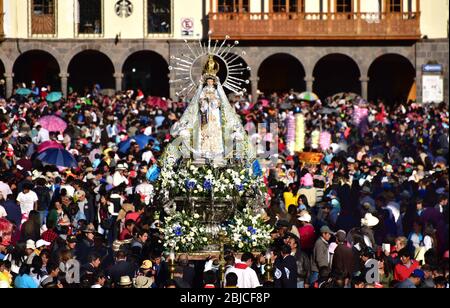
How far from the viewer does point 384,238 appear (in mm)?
18516

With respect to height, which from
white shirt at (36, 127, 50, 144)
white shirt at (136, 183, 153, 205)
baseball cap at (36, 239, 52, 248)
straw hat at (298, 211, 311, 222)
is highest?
white shirt at (36, 127, 50, 144)

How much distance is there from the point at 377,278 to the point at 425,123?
62.5 ft

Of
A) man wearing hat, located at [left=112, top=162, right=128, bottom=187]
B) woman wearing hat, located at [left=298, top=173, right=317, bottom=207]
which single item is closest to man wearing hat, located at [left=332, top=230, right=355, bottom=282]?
woman wearing hat, located at [left=298, top=173, right=317, bottom=207]

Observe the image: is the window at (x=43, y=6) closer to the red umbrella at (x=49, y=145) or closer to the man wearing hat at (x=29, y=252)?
the red umbrella at (x=49, y=145)

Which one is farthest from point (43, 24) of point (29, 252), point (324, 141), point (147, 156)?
point (29, 252)

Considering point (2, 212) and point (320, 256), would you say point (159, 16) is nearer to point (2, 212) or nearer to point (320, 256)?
point (2, 212)

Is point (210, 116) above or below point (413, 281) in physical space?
above

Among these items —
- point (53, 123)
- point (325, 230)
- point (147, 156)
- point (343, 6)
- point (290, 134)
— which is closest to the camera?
point (325, 230)

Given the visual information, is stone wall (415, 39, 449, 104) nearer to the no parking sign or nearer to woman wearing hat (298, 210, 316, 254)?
the no parking sign

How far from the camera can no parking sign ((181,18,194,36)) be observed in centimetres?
4578

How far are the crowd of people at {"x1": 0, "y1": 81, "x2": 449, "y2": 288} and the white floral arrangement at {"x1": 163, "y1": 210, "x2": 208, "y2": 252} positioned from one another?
23 cm

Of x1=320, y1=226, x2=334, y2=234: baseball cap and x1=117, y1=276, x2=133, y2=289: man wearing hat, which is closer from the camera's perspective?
x1=117, y1=276, x2=133, y2=289: man wearing hat

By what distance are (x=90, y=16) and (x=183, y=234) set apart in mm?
25022

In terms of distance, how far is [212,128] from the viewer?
64.7 ft
